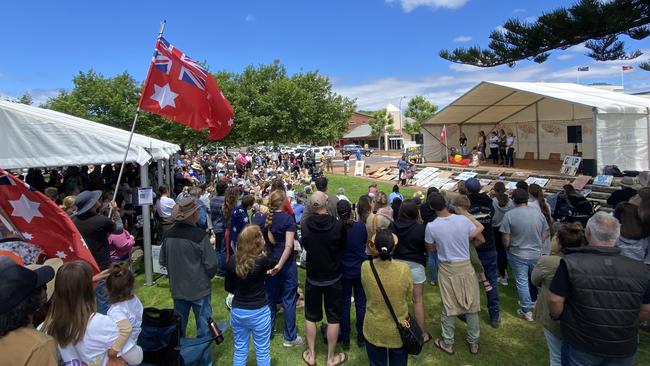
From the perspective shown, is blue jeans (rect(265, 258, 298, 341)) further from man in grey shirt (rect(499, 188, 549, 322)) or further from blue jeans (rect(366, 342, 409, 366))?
man in grey shirt (rect(499, 188, 549, 322))

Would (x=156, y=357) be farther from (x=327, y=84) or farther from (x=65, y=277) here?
(x=327, y=84)

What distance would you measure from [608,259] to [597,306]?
0.32 metres

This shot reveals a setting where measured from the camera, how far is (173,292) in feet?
12.5

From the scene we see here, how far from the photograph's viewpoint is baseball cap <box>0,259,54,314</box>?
1.76 m

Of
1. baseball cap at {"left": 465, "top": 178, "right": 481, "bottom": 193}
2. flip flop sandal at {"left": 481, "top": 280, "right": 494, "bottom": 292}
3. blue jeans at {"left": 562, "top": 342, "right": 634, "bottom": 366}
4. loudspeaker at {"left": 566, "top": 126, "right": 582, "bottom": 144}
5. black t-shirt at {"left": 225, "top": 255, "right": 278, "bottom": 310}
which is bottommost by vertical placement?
flip flop sandal at {"left": 481, "top": 280, "right": 494, "bottom": 292}

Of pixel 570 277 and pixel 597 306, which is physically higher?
pixel 570 277

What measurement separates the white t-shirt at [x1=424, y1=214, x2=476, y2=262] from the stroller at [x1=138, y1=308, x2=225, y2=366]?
250 cm

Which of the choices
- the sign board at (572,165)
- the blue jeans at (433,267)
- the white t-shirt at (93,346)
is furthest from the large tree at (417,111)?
the white t-shirt at (93,346)

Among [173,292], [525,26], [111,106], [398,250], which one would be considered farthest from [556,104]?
[111,106]

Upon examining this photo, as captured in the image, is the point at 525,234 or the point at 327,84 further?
the point at 327,84

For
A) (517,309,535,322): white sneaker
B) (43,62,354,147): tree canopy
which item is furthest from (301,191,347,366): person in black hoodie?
(43,62,354,147): tree canopy

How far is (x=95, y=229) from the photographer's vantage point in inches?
168

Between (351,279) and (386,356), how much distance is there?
107 cm

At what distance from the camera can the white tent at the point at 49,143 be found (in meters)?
5.30
